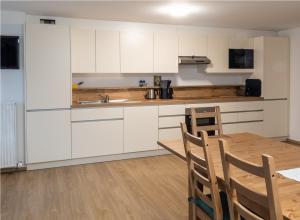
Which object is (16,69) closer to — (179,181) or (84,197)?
(84,197)

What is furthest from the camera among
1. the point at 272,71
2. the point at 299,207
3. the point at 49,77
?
the point at 272,71

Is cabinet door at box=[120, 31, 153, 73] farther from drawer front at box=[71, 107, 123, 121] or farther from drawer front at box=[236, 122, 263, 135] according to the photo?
drawer front at box=[236, 122, 263, 135]

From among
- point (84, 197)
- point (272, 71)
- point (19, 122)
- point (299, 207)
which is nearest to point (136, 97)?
point (19, 122)

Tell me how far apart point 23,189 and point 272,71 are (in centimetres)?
474

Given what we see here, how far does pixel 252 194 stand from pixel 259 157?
85 cm

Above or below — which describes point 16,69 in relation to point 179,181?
above

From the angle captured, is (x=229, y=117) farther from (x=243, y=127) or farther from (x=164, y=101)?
(x=164, y=101)

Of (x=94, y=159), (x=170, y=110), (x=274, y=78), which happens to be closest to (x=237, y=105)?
(x=274, y=78)

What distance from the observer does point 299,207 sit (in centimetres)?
126

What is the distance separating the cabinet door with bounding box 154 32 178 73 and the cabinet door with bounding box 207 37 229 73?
2.32 feet

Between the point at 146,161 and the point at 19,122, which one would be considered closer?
the point at 19,122

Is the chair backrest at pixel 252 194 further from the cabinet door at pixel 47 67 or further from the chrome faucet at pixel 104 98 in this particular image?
the chrome faucet at pixel 104 98

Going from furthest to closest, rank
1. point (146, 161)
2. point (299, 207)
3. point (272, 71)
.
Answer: point (272, 71) < point (146, 161) < point (299, 207)

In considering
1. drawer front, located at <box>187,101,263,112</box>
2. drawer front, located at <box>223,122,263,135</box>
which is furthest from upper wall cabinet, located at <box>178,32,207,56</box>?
drawer front, located at <box>223,122,263,135</box>
